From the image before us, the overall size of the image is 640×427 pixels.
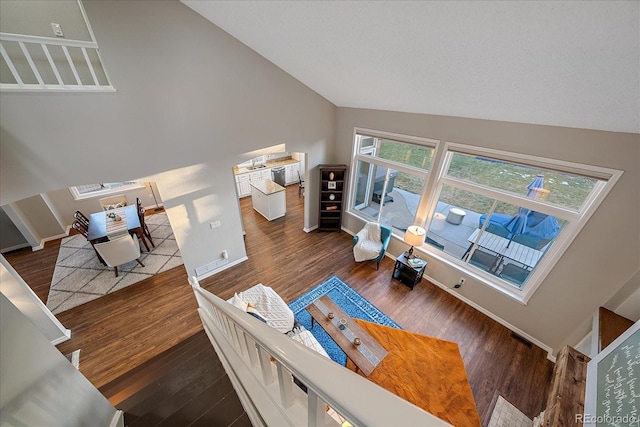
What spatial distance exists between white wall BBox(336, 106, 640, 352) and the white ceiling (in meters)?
0.16

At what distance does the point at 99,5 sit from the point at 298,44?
6.58ft

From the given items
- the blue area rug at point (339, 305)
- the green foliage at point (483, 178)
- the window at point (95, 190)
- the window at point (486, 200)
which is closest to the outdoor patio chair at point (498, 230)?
the window at point (486, 200)

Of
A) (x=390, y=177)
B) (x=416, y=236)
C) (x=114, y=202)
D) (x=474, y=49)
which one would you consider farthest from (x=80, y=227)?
(x=474, y=49)

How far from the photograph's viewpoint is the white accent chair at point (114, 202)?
5650 millimetres

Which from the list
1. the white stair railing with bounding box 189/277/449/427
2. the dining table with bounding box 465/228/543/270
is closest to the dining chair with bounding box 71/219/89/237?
the white stair railing with bounding box 189/277/449/427

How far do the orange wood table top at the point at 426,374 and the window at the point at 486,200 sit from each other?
139 centimetres

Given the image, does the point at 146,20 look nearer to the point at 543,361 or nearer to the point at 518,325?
the point at 518,325

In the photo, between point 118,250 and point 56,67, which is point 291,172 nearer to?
point 118,250

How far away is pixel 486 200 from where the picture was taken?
333 cm

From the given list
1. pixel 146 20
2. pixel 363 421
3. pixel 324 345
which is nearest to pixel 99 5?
pixel 146 20

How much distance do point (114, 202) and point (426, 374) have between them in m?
7.55

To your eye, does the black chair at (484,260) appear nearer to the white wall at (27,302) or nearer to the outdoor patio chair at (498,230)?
the outdoor patio chair at (498,230)

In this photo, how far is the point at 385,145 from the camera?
430 cm

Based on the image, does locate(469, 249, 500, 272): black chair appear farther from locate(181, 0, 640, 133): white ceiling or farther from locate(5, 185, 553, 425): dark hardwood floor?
locate(181, 0, 640, 133): white ceiling
